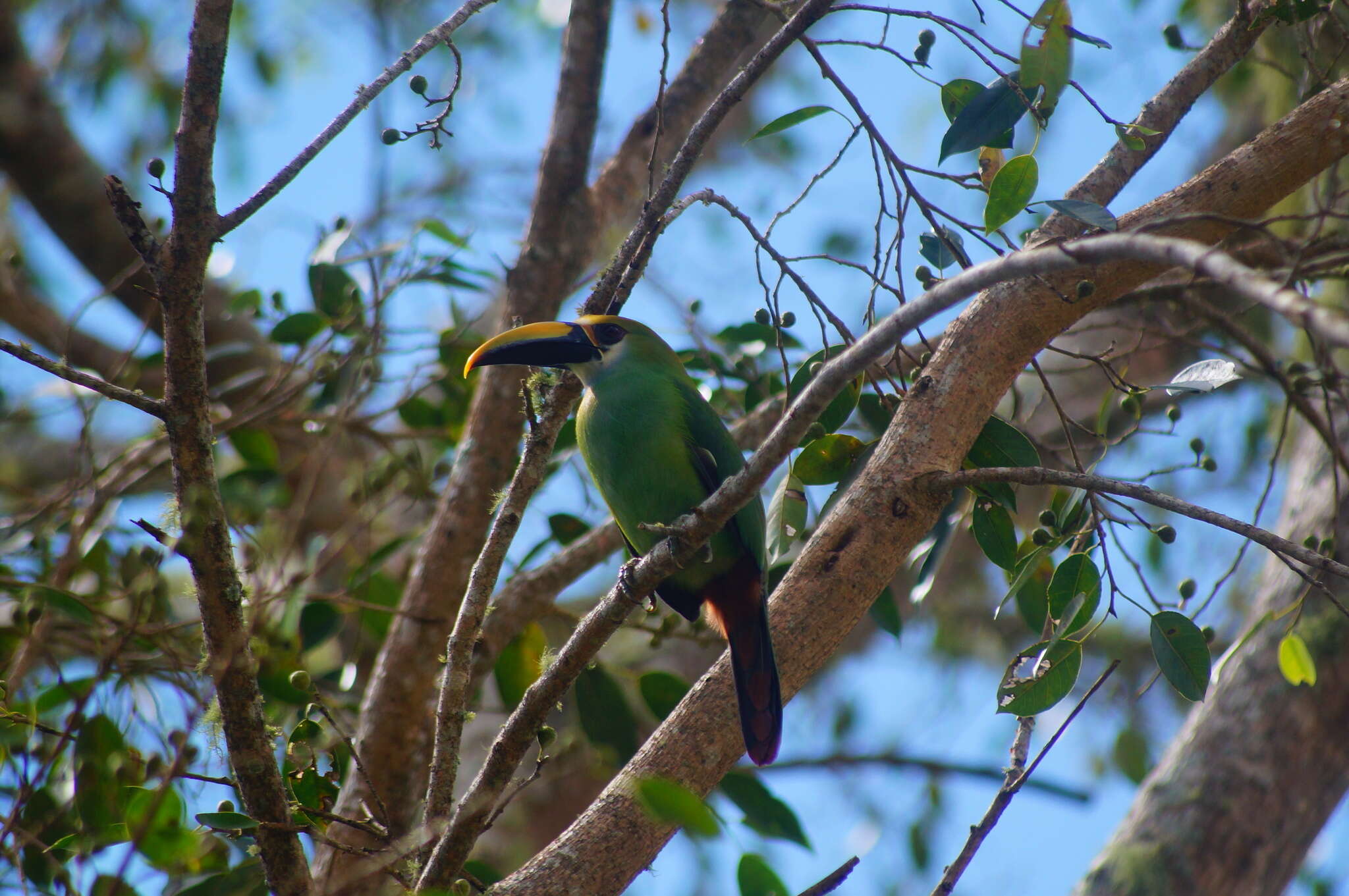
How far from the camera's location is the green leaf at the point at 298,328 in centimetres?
346

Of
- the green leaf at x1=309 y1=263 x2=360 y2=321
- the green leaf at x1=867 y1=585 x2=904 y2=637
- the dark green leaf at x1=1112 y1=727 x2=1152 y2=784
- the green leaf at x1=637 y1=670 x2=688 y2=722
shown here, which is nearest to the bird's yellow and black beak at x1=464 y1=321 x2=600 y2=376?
the green leaf at x1=309 y1=263 x2=360 y2=321

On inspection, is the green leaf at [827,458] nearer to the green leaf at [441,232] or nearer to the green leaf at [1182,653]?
the green leaf at [1182,653]

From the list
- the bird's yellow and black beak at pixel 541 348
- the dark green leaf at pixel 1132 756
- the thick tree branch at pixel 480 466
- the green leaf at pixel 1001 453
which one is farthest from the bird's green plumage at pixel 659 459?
the dark green leaf at pixel 1132 756

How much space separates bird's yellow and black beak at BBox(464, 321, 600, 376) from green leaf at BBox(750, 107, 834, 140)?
84 cm

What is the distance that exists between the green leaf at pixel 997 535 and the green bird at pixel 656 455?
0.59m

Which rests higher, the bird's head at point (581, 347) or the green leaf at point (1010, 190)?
the bird's head at point (581, 347)

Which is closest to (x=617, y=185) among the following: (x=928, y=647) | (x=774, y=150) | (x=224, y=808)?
(x=224, y=808)

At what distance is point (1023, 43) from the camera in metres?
2.04

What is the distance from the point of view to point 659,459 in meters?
2.88

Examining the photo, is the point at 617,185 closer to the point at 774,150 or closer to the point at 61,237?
the point at 61,237

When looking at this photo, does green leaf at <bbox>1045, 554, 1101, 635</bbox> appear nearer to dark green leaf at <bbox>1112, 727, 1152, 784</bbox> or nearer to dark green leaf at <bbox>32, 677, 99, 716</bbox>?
dark green leaf at <bbox>32, 677, 99, 716</bbox>

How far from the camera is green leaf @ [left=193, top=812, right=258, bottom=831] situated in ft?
6.08

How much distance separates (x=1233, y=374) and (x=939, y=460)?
1.99ft

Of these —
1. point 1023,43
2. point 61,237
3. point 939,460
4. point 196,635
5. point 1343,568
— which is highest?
point 61,237
